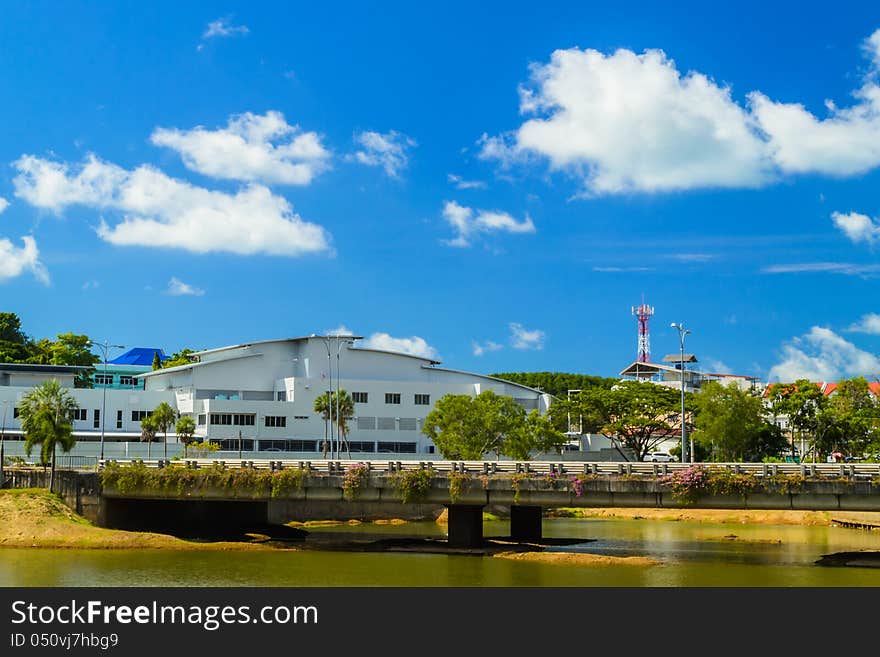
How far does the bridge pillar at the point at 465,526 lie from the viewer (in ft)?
207

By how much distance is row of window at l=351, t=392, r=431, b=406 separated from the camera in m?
114

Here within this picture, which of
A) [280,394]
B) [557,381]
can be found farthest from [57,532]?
[557,381]

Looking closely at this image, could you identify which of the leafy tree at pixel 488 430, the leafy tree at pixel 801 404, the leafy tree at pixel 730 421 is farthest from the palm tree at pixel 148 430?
the leafy tree at pixel 801 404

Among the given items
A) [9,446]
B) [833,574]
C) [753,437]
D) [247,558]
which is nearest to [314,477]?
[247,558]

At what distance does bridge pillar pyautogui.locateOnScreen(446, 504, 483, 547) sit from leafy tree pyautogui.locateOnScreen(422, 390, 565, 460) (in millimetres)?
35667

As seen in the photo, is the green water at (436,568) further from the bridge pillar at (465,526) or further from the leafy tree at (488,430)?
the leafy tree at (488,430)

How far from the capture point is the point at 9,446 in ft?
311

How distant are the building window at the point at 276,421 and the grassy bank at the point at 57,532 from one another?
149 feet

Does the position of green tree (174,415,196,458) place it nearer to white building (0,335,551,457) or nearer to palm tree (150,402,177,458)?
palm tree (150,402,177,458)

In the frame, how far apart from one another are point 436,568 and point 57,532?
23.6m

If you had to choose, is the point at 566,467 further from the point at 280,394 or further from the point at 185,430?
the point at 280,394

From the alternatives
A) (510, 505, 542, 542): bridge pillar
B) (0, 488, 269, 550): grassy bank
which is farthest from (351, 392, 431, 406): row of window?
(0, 488, 269, 550): grassy bank
